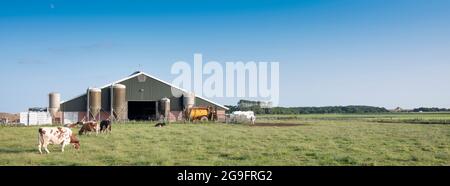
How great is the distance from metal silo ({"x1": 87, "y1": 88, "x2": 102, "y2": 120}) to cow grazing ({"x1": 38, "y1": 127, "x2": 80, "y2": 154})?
30777mm

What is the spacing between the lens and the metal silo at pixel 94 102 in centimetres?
4562

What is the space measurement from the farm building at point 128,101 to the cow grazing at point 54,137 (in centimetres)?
3081

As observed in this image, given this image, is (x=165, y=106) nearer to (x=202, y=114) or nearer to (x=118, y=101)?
(x=202, y=114)

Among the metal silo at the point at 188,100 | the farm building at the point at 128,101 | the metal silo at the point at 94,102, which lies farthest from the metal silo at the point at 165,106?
the metal silo at the point at 94,102

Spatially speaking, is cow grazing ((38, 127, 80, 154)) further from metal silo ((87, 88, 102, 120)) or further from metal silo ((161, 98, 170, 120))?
metal silo ((161, 98, 170, 120))

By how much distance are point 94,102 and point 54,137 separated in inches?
1243

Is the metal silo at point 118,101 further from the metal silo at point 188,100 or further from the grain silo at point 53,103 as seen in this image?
the metal silo at point 188,100

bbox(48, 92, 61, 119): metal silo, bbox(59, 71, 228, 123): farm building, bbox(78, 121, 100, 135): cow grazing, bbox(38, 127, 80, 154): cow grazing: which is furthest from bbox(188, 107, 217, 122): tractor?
bbox(38, 127, 80, 154): cow grazing

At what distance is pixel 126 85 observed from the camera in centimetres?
4716

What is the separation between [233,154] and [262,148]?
2.18m

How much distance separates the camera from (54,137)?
15.2 m

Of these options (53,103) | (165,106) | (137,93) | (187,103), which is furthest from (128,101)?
(53,103)
